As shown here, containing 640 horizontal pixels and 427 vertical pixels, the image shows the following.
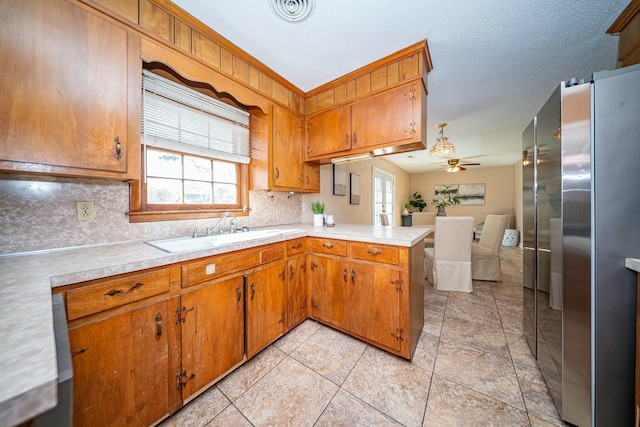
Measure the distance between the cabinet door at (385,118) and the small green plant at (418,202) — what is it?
20.2 feet

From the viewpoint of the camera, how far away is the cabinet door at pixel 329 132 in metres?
2.20

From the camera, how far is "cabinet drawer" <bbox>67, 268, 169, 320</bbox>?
33.9 inches

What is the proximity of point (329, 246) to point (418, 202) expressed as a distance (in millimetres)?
6577

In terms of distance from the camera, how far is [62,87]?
1034 mm

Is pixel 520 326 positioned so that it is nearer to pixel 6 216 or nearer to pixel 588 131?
pixel 588 131

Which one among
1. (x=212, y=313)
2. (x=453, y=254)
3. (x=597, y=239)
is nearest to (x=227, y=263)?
(x=212, y=313)

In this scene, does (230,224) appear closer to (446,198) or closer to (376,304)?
(376,304)

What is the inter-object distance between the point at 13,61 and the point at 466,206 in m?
8.65

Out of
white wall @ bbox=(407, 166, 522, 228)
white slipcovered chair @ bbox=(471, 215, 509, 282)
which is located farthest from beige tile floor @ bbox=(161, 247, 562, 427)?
white wall @ bbox=(407, 166, 522, 228)

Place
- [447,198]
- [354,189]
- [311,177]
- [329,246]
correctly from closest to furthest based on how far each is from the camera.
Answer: [329,246]
[311,177]
[354,189]
[447,198]

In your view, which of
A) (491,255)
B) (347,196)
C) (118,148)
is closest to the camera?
(118,148)

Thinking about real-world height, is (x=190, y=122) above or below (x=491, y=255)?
above

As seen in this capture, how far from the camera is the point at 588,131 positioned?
994 millimetres

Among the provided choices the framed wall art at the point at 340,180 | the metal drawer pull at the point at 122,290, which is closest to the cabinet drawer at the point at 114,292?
the metal drawer pull at the point at 122,290
